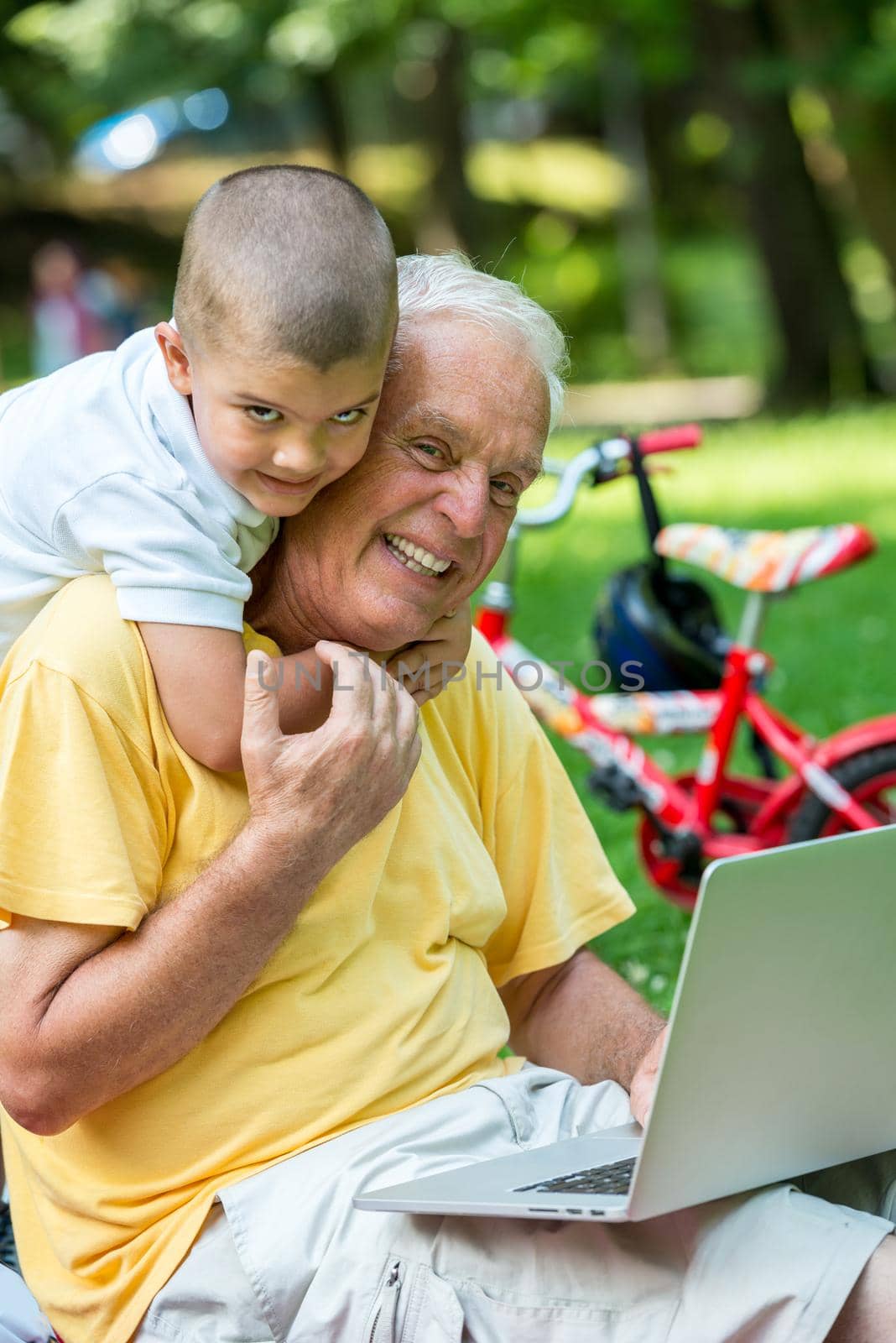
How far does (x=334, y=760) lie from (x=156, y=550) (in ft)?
1.05

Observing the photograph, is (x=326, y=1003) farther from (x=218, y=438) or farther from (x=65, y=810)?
(x=218, y=438)

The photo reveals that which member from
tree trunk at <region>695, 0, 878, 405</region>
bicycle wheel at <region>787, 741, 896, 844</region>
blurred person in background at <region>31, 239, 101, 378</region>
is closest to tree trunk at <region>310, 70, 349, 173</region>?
blurred person in background at <region>31, 239, 101, 378</region>

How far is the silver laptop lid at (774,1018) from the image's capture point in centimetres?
134

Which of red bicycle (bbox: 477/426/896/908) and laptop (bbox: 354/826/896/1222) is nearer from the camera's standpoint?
laptop (bbox: 354/826/896/1222)

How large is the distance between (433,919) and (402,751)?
0.91 ft

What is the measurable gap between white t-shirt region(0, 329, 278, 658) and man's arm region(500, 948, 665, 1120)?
74 centimetres

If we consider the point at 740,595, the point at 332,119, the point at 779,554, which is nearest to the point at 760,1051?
the point at 779,554

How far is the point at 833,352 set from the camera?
15273mm

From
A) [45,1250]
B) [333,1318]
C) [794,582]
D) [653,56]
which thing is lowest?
[653,56]

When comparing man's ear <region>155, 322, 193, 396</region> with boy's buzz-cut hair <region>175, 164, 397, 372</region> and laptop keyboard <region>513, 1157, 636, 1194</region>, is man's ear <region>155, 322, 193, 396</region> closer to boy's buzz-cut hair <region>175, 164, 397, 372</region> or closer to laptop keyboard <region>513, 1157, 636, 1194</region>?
boy's buzz-cut hair <region>175, 164, 397, 372</region>

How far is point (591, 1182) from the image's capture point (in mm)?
1541

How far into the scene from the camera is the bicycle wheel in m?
3.97

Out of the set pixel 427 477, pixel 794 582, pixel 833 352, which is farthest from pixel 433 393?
pixel 833 352

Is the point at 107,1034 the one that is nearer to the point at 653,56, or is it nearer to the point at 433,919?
the point at 433,919
